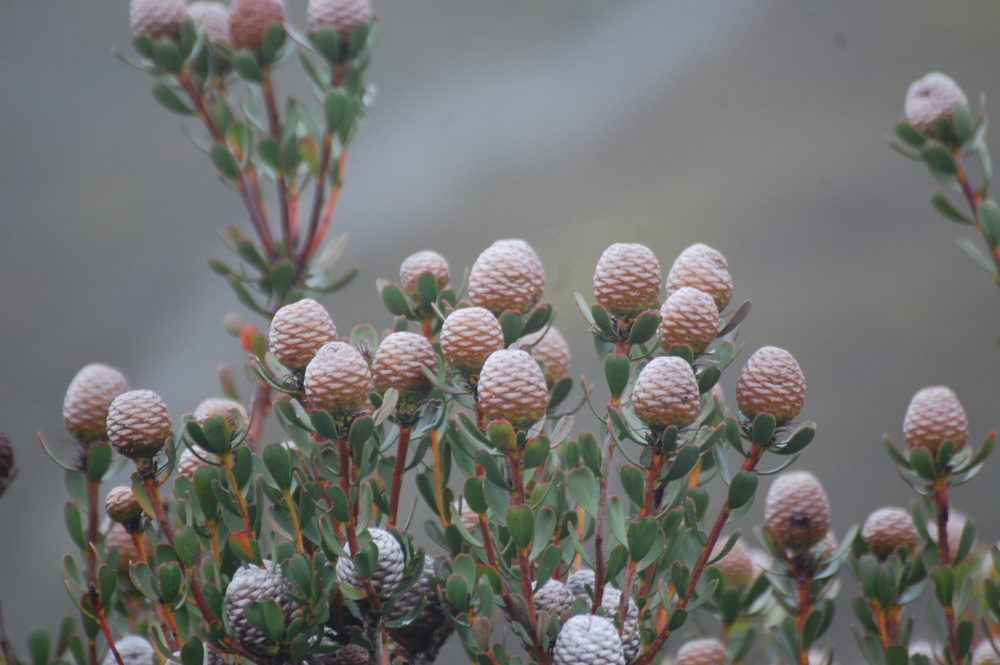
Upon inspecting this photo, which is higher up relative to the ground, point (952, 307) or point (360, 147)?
point (360, 147)

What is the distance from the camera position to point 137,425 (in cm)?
60

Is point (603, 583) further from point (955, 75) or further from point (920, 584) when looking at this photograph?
point (955, 75)

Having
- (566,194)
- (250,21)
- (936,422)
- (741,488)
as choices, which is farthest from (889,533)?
(566,194)

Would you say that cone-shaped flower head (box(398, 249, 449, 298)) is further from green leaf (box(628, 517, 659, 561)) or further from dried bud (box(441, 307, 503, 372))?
green leaf (box(628, 517, 659, 561))

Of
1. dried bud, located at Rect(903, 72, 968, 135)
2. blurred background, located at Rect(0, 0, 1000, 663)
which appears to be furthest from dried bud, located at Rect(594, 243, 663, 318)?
blurred background, located at Rect(0, 0, 1000, 663)

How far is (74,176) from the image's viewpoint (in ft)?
5.98

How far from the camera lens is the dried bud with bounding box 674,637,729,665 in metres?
0.69

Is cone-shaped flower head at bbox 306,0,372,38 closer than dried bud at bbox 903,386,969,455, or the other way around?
dried bud at bbox 903,386,969,455

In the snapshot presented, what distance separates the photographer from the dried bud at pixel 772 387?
0.57 metres

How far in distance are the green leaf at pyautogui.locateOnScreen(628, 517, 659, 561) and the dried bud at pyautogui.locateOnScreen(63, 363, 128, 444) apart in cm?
43

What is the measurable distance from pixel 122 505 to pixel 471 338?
309mm

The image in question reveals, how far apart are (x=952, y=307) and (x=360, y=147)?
1290mm

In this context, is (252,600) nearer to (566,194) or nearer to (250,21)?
(250,21)

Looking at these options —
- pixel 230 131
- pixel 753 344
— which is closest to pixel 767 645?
pixel 230 131
